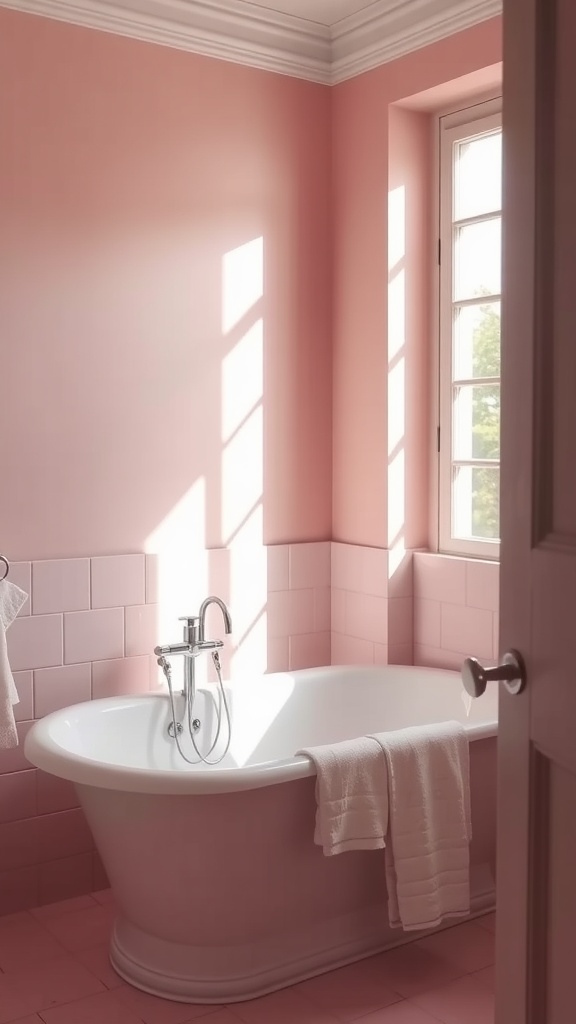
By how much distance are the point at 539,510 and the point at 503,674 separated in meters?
0.24

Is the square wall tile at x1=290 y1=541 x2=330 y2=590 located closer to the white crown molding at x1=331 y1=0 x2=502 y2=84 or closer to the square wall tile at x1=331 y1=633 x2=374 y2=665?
the square wall tile at x1=331 y1=633 x2=374 y2=665

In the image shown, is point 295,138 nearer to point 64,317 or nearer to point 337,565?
point 64,317

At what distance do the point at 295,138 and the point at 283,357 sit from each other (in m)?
0.84

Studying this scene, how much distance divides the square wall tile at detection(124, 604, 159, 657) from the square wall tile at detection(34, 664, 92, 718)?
17cm

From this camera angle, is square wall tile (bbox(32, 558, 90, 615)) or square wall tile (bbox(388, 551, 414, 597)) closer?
square wall tile (bbox(32, 558, 90, 615))

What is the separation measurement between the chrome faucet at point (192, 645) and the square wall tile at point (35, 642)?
332 mm

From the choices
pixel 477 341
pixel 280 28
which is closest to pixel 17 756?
pixel 477 341

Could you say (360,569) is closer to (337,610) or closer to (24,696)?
(337,610)

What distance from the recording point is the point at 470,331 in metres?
3.82

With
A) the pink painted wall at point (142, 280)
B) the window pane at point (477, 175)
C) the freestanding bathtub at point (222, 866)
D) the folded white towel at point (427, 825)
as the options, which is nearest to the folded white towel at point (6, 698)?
the freestanding bathtub at point (222, 866)

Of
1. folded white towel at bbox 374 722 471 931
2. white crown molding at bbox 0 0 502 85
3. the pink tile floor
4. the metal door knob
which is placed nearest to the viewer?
the metal door knob

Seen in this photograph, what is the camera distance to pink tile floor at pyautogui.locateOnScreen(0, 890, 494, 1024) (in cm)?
267

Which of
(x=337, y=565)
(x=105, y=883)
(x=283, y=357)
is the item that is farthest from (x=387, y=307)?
(x=105, y=883)

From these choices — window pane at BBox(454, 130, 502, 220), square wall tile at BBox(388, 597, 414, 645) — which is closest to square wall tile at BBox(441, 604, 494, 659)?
square wall tile at BBox(388, 597, 414, 645)
